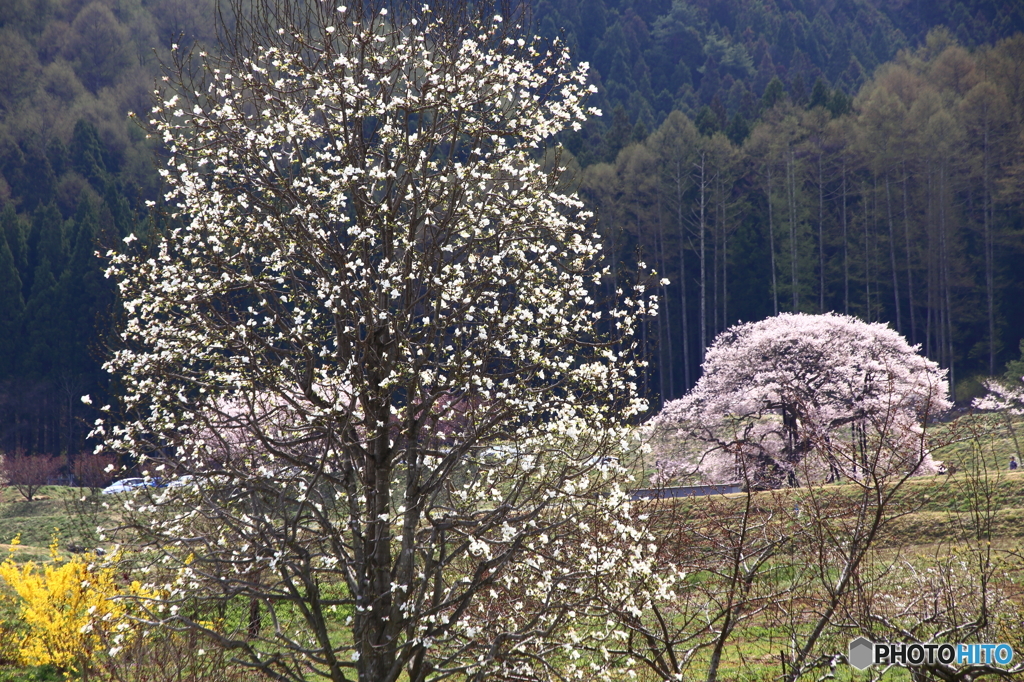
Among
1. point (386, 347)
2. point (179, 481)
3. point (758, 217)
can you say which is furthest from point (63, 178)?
point (386, 347)

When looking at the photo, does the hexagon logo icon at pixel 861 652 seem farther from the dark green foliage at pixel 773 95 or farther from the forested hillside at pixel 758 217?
the dark green foliage at pixel 773 95

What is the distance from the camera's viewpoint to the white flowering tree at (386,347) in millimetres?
8031

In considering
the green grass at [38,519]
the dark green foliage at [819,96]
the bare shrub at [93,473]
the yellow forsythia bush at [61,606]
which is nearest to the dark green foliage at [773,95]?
the dark green foliage at [819,96]

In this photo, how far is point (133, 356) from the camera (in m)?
8.56

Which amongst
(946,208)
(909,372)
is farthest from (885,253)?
(909,372)

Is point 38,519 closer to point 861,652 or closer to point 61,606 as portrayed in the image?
point 61,606

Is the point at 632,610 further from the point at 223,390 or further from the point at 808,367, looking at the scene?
the point at 808,367

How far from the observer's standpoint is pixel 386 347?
8656 millimetres

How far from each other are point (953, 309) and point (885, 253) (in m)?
6.56

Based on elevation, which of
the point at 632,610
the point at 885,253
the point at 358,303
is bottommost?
the point at 632,610

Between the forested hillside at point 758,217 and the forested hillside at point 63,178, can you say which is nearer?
the forested hillside at point 758,217

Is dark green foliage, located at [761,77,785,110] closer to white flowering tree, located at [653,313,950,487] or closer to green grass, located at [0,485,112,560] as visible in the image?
white flowering tree, located at [653,313,950,487]

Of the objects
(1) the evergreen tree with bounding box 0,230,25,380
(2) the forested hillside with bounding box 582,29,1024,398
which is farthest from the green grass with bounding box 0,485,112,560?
(2) the forested hillside with bounding box 582,29,1024,398

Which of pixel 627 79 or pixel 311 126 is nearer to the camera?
pixel 311 126
